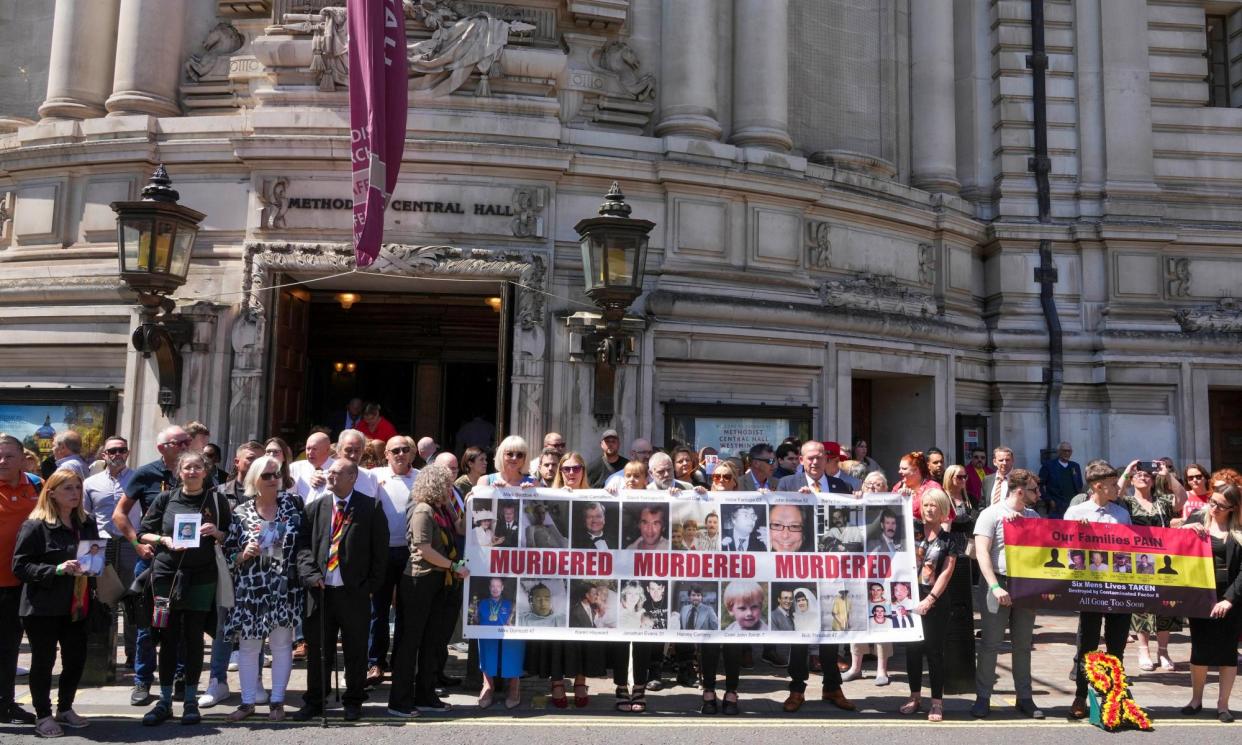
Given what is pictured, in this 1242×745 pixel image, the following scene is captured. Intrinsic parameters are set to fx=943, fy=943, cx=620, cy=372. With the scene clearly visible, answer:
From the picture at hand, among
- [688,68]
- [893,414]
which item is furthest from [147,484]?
[893,414]

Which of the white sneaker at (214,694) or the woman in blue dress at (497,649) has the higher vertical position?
the woman in blue dress at (497,649)

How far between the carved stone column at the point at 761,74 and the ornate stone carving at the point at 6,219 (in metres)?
11.0

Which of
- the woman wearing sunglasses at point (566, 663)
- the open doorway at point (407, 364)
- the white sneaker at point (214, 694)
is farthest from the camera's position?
the open doorway at point (407, 364)

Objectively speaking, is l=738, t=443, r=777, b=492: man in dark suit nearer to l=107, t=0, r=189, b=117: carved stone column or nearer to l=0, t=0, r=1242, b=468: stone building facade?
l=0, t=0, r=1242, b=468: stone building facade

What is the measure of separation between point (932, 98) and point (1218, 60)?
22.4ft

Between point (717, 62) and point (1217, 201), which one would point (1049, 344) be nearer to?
point (1217, 201)

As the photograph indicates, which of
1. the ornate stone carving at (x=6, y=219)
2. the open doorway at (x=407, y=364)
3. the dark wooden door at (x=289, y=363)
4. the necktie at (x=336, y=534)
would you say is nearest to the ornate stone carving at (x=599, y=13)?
the open doorway at (x=407, y=364)

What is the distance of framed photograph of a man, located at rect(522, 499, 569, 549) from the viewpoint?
7.76 metres

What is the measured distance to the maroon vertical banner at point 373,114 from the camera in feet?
37.9

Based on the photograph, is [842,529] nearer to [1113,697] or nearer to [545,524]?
[1113,697]

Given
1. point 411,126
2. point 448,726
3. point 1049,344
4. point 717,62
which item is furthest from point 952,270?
point 448,726

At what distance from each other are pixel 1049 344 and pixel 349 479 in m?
13.5

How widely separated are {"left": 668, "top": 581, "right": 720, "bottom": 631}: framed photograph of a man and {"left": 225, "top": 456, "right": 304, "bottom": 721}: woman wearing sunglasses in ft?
9.73

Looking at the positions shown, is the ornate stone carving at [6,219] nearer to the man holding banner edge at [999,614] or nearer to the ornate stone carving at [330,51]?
the ornate stone carving at [330,51]
